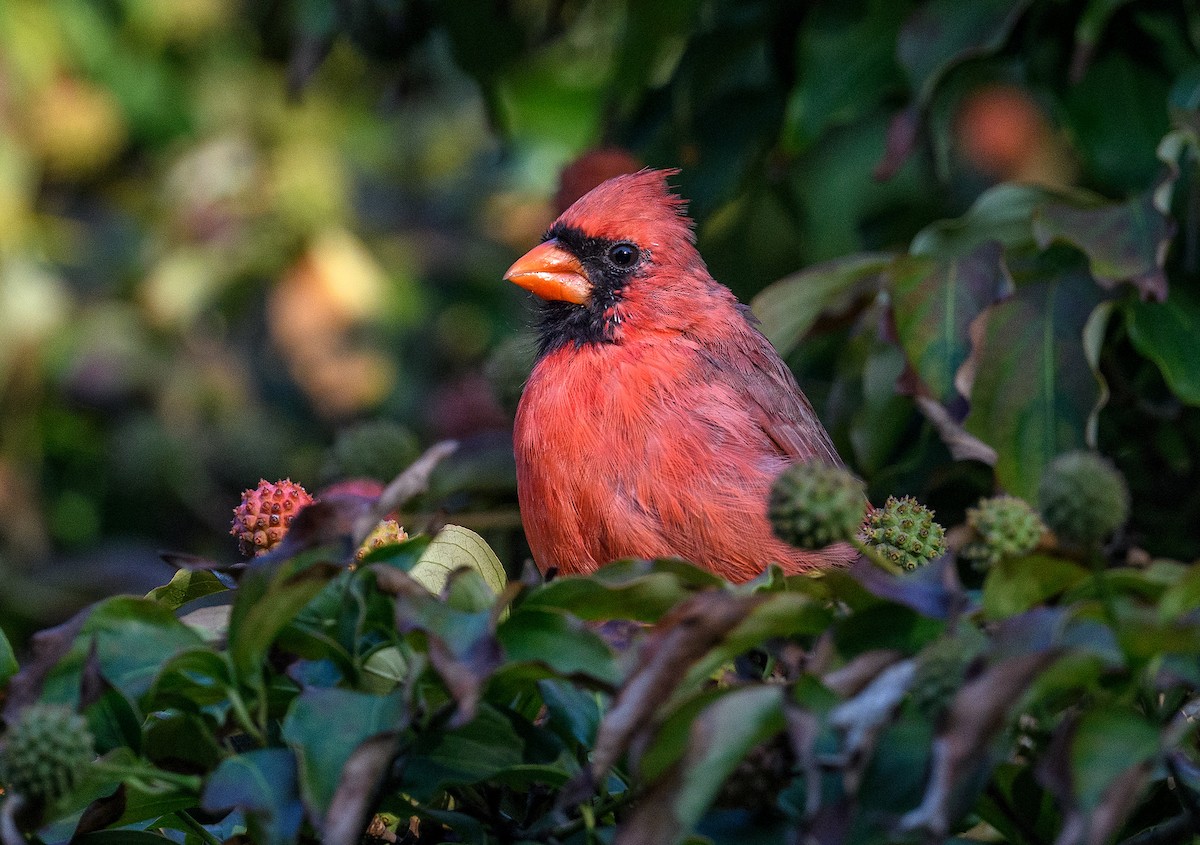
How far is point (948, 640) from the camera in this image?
140 centimetres

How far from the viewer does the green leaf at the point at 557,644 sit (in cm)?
145

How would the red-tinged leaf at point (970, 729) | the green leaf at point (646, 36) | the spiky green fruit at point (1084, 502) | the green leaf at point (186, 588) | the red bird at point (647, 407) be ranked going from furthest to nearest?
the green leaf at point (646, 36)
the red bird at point (647, 407)
the green leaf at point (186, 588)
the spiky green fruit at point (1084, 502)
the red-tinged leaf at point (970, 729)

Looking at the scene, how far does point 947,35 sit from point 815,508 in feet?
6.41

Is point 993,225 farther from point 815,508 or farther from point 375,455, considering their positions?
point 815,508

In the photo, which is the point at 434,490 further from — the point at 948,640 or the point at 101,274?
the point at 101,274

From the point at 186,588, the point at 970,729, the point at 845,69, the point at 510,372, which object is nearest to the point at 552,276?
the point at 510,372

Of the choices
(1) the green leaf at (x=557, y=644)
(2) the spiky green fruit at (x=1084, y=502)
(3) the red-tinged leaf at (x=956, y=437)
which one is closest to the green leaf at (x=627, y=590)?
(1) the green leaf at (x=557, y=644)

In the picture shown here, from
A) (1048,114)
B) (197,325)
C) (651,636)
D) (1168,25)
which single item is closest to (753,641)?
(651,636)

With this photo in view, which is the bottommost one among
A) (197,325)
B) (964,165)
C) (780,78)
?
(197,325)

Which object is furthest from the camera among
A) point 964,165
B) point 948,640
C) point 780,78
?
point 964,165

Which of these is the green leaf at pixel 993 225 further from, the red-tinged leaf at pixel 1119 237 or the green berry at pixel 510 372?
the green berry at pixel 510 372

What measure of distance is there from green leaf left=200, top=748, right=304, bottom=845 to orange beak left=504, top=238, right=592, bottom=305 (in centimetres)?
169

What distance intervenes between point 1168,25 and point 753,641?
2.39m

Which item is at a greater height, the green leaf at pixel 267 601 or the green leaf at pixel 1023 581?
the green leaf at pixel 267 601
